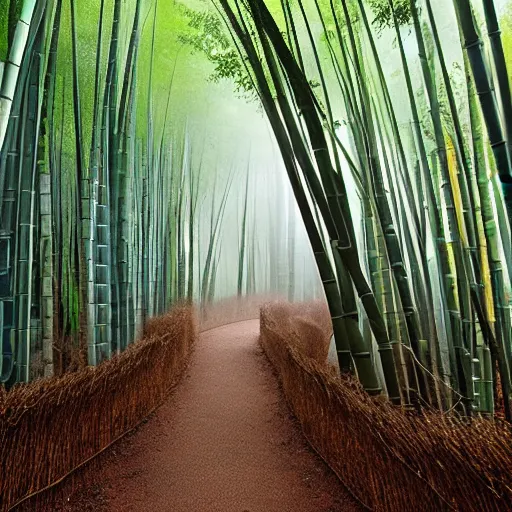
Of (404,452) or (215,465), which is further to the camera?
(215,465)

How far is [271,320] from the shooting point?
5137mm

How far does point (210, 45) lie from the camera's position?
16.4 feet

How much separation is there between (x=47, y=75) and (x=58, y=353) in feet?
6.45

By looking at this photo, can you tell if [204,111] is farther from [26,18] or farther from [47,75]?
[26,18]

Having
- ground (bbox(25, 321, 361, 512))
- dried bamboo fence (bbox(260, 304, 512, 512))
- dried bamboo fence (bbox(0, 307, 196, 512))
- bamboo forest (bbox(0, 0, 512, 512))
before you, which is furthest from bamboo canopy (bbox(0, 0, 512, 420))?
ground (bbox(25, 321, 361, 512))

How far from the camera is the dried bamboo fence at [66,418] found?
1625 mm

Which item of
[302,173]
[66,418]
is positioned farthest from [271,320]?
[66,418]

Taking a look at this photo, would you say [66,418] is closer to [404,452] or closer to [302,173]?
[404,452]

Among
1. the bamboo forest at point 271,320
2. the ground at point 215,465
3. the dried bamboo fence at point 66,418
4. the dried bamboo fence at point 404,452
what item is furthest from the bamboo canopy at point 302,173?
the ground at point 215,465

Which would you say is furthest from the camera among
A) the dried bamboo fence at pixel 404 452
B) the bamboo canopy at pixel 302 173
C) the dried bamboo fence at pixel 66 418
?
the bamboo canopy at pixel 302 173

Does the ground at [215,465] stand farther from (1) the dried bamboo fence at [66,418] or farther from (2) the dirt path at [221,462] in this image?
(1) the dried bamboo fence at [66,418]

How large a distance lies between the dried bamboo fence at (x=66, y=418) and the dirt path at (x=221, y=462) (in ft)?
0.64

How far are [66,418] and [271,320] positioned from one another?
332cm

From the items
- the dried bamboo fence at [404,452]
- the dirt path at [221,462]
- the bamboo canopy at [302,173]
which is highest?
the bamboo canopy at [302,173]
